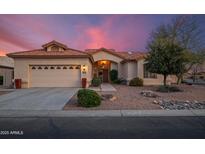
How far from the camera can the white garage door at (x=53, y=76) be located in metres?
18.7

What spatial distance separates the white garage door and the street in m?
12.0

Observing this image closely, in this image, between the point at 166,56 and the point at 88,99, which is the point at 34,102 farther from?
the point at 166,56

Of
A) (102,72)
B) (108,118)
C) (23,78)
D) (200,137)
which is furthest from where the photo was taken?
(102,72)

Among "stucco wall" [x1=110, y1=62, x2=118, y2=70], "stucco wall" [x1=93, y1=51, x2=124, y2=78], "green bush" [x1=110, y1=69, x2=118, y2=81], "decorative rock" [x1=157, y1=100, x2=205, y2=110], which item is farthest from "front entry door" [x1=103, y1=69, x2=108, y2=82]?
"decorative rock" [x1=157, y1=100, x2=205, y2=110]

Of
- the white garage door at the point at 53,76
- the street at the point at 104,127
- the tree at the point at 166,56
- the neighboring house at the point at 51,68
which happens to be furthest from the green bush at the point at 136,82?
the street at the point at 104,127

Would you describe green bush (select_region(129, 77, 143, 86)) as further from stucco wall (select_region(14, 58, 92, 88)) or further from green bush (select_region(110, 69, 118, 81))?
stucco wall (select_region(14, 58, 92, 88))

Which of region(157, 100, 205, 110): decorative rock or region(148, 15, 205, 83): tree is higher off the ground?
region(148, 15, 205, 83): tree

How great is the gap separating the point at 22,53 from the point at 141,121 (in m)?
16.9

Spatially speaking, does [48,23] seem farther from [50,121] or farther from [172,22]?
[172,22]

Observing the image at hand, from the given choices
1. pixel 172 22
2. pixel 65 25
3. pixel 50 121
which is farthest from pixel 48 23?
pixel 172 22

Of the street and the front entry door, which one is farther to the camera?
the front entry door

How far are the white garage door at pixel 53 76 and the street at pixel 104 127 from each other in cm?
1205

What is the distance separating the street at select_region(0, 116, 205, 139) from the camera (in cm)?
498

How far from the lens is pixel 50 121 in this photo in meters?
6.42
